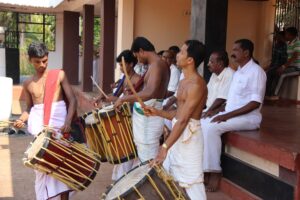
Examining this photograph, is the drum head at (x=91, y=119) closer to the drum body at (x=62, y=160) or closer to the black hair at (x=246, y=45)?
the drum body at (x=62, y=160)

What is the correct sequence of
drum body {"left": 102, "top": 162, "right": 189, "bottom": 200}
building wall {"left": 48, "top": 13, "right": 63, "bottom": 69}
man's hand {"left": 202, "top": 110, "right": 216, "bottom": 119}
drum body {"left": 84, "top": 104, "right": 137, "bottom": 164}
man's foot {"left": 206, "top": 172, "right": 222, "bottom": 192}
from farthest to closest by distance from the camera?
1. building wall {"left": 48, "top": 13, "right": 63, "bottom": 69}
2. man's hand {"left": 202, "top": 110, "right": 216, "bottom": 119}
3. man's foot {"left": 206, "top": 172, "right": 222, "bottom": 192}
4. drum body {"left": 84, "top": 104, "right": 137, "bottom": 164}
5. drum body {"left": 102, "top": 162, "right": 189, "bottom": 200}

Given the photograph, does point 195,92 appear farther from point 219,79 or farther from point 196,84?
point 219,79

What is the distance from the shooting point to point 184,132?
3484mm

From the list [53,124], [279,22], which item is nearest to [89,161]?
[53,124]

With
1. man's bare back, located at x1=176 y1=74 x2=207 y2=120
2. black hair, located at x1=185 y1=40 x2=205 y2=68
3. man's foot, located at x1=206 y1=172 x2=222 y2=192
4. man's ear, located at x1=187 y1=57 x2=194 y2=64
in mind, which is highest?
black hair, located at x1=185 y1=40 x2=205 y2=68

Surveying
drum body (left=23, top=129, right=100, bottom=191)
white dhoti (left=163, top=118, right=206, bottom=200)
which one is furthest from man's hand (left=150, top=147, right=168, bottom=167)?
drum body (left=23, top=129, right=100, bottom=191)

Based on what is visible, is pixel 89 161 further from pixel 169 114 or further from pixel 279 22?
pixel 279 22

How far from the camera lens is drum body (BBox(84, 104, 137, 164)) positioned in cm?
439

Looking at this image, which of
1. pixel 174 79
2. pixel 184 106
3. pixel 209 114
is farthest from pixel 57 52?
pixel 184 106

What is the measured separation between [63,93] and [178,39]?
5.78 m

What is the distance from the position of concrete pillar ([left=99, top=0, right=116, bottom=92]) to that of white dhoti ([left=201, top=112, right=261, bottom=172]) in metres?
5.83

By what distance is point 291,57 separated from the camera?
859cm

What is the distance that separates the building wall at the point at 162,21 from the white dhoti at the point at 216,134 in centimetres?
468

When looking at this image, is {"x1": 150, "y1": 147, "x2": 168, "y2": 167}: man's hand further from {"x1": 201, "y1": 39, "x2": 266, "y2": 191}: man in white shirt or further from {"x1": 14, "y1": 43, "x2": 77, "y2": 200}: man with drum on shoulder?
{"x1": 201, "y1": 39, "x2": 266, "y2": 191}: man in white shirt
